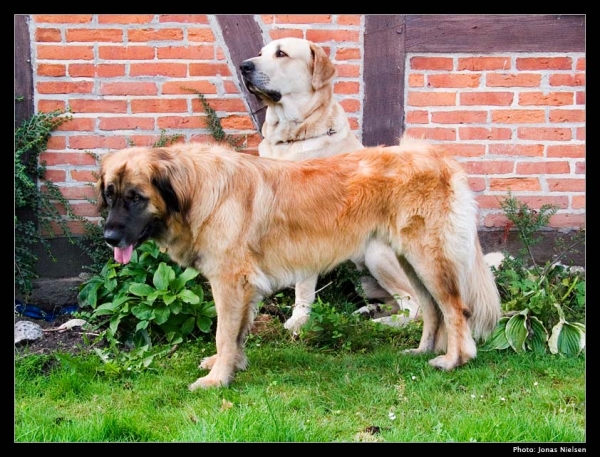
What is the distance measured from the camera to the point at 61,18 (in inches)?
212

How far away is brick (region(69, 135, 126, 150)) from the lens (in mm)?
5566

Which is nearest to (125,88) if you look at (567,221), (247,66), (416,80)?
(247,66)

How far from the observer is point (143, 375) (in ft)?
13.7

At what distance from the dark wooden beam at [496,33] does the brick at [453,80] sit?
0.72 feet

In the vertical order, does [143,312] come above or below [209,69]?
below

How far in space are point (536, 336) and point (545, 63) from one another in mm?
2433

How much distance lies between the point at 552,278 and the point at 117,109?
3.92 metres

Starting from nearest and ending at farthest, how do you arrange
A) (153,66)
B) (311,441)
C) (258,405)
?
(311,441), (258,405), (153,66)

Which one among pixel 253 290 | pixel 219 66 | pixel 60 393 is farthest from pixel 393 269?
pixel 60 393

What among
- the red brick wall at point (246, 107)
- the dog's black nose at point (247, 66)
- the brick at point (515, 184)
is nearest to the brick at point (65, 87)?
the red brick wall at point (246, 107)

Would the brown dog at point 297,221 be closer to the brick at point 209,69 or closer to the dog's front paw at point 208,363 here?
the dog's front paw at point 208,363

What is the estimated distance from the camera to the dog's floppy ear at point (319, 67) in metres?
5.25

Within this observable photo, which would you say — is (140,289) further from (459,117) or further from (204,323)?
(459,117)
